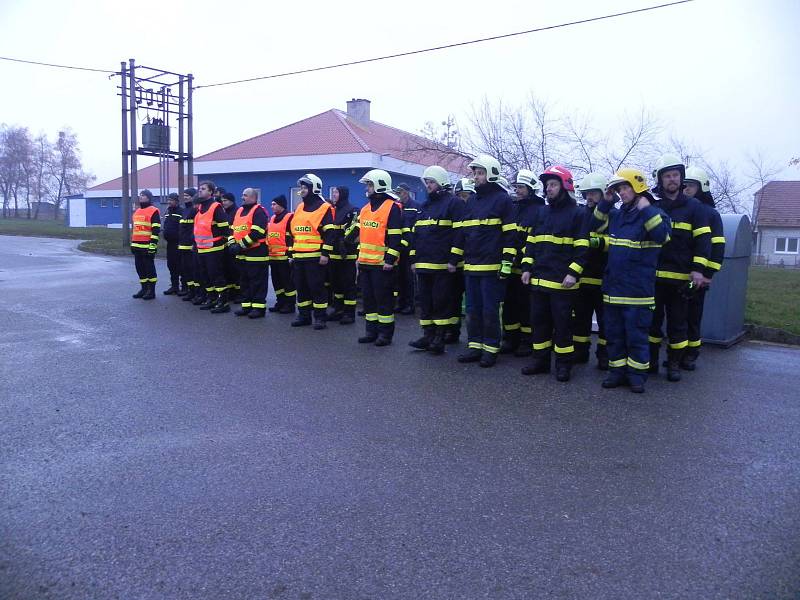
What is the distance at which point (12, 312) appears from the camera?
1041cm

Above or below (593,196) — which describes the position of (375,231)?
below

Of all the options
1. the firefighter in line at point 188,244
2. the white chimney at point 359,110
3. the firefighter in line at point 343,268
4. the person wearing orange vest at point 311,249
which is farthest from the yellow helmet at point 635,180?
the white chimney at point 359,110

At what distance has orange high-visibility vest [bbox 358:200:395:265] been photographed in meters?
8.46

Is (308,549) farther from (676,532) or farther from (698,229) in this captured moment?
(698,229)

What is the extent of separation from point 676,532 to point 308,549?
190 cm

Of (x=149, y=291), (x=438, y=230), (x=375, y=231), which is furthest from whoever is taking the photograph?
(x=149, y=291)

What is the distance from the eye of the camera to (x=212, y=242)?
10922 mm

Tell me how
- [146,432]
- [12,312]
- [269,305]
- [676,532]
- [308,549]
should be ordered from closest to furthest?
[308,549], [676,532], [146,432], [12,312], [269,305]

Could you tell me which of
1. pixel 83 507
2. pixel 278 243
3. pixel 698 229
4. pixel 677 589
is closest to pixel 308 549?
pixel 83 507

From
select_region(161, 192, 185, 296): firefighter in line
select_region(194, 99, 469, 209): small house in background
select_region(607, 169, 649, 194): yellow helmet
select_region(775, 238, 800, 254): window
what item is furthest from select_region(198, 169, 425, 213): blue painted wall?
select_region(775, 238, 800, 254): window

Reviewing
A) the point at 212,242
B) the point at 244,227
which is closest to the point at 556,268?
the point at 244,227

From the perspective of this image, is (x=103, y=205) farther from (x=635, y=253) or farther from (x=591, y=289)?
(x=635, y=253)

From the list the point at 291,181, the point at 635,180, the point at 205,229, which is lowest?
the point at 205,229

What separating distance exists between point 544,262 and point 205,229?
6.15 metres
